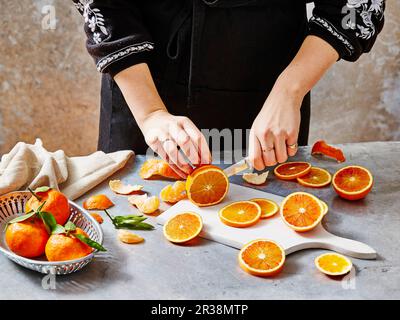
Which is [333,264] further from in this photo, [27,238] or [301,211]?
[27,238]

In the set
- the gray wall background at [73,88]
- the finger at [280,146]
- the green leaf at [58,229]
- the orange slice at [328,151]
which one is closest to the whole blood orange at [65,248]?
the green leaf at [58,229]

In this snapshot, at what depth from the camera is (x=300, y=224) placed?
4.87ft

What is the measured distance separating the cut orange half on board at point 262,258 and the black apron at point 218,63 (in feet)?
2.08

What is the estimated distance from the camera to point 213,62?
1874 millimetres

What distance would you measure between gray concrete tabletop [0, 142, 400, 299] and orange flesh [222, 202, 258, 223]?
0.33 ft

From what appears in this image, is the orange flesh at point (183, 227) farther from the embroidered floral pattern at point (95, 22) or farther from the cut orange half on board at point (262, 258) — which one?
the embroidered floral pattern at point (95, 22)

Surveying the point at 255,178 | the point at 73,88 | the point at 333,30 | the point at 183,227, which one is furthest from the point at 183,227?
the point at 73,88

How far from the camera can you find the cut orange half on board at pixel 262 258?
1.33 meters

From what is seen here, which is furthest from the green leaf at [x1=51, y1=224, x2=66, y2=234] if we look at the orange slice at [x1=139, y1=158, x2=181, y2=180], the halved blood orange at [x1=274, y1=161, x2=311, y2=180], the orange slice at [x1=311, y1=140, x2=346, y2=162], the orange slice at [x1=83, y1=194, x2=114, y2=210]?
the orange slice at [x1=311, y1=140, x2=346, y2=162]

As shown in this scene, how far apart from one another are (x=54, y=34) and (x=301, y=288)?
2023mm

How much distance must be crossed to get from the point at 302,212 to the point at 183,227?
30cm

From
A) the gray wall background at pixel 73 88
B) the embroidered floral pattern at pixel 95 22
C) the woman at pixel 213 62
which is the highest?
the embroidered floral pattern at pixel 95 22

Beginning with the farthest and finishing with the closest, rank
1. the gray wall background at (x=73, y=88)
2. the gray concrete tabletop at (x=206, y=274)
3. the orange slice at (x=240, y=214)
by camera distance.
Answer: the gray wall background at (x=73, y=88) < the orange slice at (x=240, y=214) < the gray concrete tabletop at (x=206, y=274)

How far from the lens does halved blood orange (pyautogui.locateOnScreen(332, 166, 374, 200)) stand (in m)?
1.66
